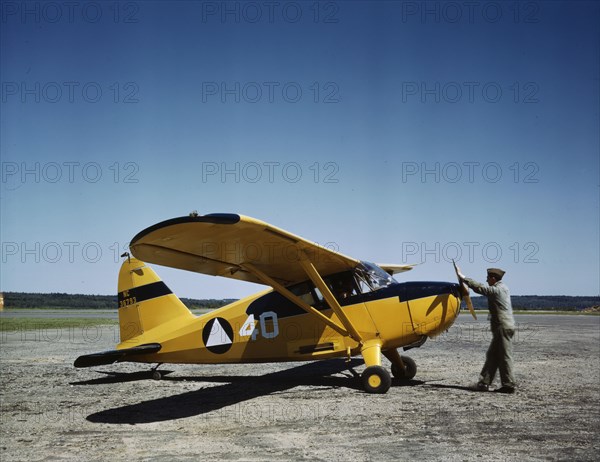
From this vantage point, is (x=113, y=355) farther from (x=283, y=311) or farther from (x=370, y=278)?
(x=370, y=278)

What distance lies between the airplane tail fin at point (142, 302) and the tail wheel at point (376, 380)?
169 inches

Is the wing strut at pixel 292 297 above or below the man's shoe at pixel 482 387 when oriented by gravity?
above

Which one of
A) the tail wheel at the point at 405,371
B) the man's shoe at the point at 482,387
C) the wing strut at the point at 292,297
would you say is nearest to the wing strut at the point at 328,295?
the wing strut at the point at 292,297

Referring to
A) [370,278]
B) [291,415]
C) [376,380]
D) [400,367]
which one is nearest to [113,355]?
[291,415]

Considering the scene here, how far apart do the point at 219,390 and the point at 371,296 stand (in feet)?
11.0

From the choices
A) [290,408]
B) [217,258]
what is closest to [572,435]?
[290,408]

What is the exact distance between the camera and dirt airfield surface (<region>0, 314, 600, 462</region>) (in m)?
5.22

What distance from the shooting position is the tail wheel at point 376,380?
8.56 metres

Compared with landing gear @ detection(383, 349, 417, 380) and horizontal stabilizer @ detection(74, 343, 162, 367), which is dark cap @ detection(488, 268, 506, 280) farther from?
horizontal stabilizer @ detection(74, 343, 162, 367)

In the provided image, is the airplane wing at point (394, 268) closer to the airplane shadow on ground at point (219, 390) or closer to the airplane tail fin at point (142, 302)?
the airplane shadow on ground at point (219, 390)

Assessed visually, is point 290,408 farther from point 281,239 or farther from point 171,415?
point 281,239

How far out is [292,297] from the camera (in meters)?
9.48

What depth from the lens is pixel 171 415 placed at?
7.14 meters

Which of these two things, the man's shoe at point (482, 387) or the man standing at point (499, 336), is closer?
the man standing at point (499, 336)
